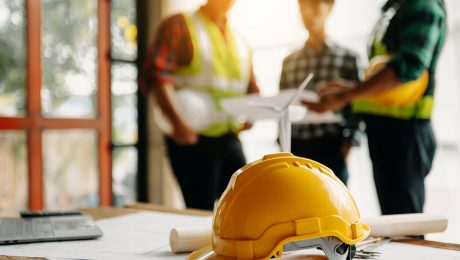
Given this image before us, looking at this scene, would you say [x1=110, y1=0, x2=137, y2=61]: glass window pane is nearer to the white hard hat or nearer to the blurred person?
the white hard hat

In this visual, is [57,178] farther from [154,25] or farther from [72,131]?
[154,25]

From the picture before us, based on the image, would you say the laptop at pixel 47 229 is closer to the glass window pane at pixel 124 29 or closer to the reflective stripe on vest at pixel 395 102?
the reflective stripe on vest at pixel 395 102

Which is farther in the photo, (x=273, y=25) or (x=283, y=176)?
(x=273, y=25)

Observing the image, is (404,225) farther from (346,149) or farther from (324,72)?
(324,72)

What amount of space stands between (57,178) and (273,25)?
1813 mm

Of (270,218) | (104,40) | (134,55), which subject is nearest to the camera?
(270,218)

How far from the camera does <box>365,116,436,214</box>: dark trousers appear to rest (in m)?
1.99

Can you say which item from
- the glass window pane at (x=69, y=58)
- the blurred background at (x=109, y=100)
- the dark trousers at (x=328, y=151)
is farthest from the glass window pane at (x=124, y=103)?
the dark trousers at (x=328, y=151)

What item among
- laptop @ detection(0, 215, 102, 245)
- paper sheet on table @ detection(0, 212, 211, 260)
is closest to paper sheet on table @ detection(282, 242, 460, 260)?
paper sheet on table @ detection(0, 212, 211, 260)

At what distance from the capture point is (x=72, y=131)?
137 inches

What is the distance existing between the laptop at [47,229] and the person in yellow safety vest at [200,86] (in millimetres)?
1242

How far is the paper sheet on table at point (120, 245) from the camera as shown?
95 centimetres

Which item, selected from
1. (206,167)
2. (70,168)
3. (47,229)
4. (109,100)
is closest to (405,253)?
(47,229)

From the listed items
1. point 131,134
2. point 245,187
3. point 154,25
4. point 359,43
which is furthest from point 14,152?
point 245,187
